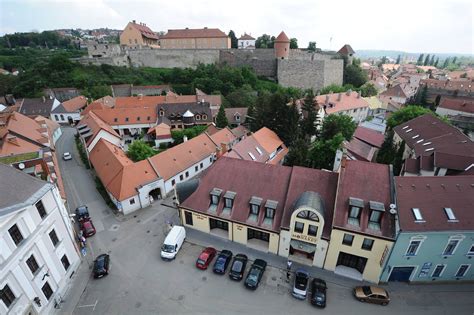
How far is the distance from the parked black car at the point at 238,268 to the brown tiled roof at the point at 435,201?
12383mm

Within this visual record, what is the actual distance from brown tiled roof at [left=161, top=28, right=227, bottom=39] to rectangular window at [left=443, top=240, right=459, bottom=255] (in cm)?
9574

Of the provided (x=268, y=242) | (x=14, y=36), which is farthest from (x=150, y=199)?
(x=14, y=36)

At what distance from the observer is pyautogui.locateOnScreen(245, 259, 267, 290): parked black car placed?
19.5 metres

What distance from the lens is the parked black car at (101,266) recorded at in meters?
20.6

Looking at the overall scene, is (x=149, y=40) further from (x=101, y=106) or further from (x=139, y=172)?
(x=139, y=172)

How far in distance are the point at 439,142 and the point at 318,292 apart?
28.3m

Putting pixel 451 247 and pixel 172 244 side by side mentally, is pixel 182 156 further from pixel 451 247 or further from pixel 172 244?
pixel 451 247

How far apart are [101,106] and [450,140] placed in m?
65.4

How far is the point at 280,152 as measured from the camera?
41938 mm

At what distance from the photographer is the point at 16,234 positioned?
50.9ft

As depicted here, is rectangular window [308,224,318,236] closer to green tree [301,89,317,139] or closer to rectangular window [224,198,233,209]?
rectangular window [224,198,233,209]

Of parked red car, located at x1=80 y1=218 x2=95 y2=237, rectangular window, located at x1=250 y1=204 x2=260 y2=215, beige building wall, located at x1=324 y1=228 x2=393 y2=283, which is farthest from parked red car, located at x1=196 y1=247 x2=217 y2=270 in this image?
parked red car, located at x1=80 y1=218 x2=95 y2=237

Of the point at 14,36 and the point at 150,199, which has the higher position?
the point at 14,36

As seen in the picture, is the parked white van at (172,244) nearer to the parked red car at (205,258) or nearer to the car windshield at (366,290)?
the parked red car at (205,258)
